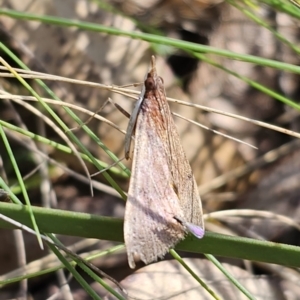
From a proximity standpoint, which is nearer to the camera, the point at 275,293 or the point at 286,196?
the point at 275,293

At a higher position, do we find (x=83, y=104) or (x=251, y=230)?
(x=83, y=104)

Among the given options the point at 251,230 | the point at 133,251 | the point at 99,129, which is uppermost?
the point at 99,129

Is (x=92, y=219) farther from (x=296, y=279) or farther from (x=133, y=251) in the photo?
(x=296, y=279)

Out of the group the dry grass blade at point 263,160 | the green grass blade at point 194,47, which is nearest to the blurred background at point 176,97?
the dry grass blade at point 263,160

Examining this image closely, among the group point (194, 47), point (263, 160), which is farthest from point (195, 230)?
point (263, 160)

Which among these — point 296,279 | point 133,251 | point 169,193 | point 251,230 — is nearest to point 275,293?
point 296,279

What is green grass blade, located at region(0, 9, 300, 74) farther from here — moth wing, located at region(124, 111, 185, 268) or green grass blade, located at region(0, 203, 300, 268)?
green grass blade, located at region(0, 203, 300, 268)

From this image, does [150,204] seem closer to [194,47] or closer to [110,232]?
[110,232]

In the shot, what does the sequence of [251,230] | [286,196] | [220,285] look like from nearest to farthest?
[220,285] → [251,230] → [286,196]

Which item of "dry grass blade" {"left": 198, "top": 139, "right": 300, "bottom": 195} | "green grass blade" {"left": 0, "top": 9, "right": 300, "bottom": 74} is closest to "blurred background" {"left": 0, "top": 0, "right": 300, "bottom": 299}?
"dry grass blade" {"left": 198, "top": 139, "right": 300, "bottom": 195}
